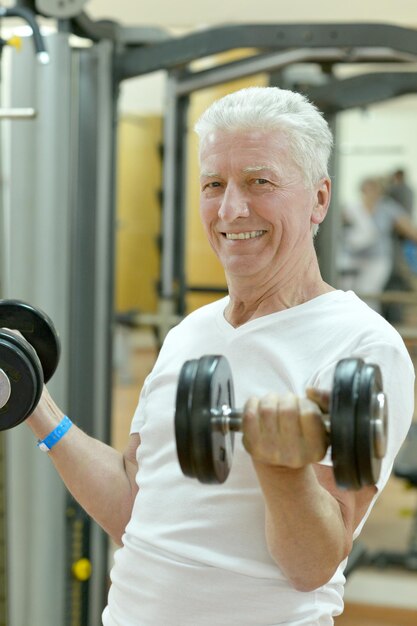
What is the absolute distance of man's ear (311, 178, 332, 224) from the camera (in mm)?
1244

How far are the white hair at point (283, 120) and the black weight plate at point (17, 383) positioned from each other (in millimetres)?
375

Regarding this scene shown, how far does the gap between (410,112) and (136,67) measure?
691cm

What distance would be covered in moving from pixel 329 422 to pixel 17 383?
1.64 feet

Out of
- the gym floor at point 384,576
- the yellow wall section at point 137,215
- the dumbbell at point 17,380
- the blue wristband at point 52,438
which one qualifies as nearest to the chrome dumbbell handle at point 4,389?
the dumbbell at point 17,380

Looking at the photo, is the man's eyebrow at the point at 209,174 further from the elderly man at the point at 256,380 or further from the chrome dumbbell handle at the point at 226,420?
the chrome dumbbell handle at the point at 226,420

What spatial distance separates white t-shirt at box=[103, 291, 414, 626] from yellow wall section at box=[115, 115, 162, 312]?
19.9 ft

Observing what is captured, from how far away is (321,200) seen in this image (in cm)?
126

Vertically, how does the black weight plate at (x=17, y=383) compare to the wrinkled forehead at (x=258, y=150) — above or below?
below

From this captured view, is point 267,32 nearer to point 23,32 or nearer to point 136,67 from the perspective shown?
point 136,67

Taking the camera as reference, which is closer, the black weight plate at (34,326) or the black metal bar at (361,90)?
the black weight plate at (34,326)

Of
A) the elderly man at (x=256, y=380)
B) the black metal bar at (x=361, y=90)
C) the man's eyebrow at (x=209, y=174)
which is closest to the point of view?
the elderly man at (x=256, y=380)

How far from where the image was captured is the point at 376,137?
902cm

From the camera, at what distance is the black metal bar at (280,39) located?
2387mm

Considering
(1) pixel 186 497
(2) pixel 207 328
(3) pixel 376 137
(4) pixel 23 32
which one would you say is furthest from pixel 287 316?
(3) pixel 376 137
